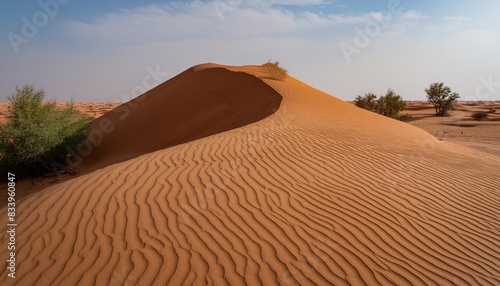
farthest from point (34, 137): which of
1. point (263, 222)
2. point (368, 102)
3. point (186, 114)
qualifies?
point (368, 102)

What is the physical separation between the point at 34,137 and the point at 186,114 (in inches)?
236

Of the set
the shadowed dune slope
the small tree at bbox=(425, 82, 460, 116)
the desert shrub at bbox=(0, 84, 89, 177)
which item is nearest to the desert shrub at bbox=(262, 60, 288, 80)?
the shadowed dune slope

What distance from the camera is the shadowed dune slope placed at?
37.1 ft

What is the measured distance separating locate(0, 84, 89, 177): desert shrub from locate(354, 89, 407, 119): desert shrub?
2207 centimetres

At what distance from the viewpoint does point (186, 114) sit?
1407cm

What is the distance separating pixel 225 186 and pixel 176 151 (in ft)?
7.11

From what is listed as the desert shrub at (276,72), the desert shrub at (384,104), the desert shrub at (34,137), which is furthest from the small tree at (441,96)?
the desert shrub at (34,137)

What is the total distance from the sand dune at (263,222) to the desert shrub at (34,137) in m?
5.86

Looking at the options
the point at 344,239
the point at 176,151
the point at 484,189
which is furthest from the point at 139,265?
the point at 484,189

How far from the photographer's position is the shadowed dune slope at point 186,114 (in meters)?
11.3

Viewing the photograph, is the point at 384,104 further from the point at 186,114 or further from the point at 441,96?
the point at 186,114

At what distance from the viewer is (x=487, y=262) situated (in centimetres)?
345

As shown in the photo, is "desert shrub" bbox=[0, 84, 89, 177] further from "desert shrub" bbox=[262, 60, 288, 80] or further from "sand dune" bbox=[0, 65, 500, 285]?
"desert shrub" bbox=[262, 60, 288, 80]

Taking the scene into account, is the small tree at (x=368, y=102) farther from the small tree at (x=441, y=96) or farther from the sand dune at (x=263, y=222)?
the sand dune at (x=263, y=222)
